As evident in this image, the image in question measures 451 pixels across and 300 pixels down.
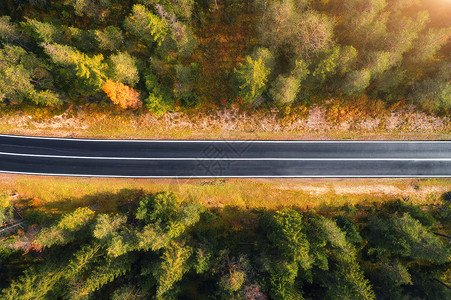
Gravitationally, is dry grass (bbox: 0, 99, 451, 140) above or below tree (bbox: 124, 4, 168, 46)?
below

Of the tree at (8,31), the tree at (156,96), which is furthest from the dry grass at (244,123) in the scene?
the tree at (8,31)

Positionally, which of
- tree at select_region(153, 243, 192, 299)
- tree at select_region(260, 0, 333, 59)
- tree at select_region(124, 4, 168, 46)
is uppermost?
tree at select_region(260, 0, 333, 59)

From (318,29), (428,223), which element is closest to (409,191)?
(428,223)

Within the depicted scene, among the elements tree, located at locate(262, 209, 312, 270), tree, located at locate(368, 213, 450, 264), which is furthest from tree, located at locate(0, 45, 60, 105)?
tree, located at locate(368, 213, 450, 264)

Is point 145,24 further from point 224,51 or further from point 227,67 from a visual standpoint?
point 227,67

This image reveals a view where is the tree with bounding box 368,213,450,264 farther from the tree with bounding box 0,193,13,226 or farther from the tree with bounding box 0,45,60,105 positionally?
the tree with bounding box 0,193,13,226

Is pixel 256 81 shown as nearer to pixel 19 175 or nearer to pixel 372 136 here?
pixel 372 136

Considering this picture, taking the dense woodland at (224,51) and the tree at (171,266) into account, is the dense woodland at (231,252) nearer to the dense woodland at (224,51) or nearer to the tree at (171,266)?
the tree at (171,266)

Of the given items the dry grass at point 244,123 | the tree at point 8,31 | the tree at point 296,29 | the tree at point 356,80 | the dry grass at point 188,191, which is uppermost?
the tree at point 296,29
